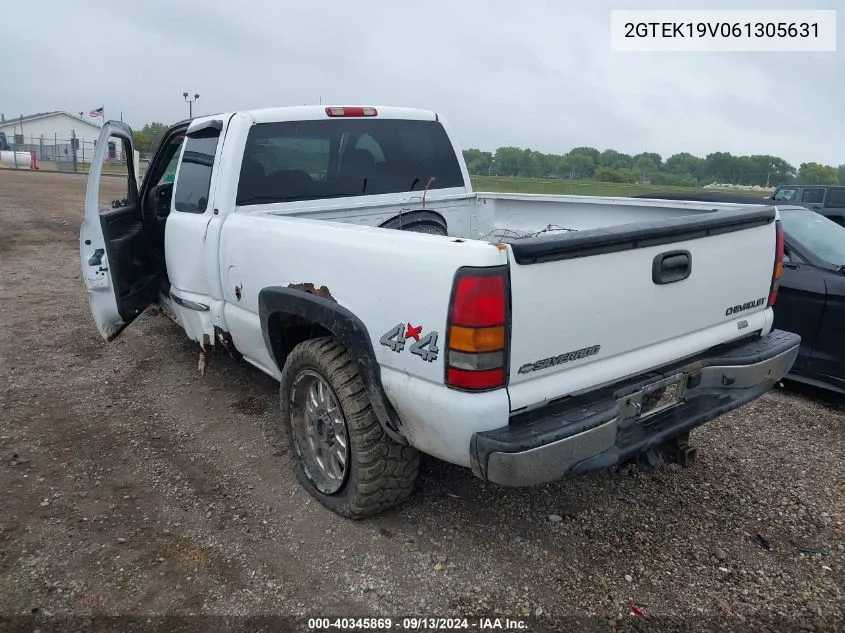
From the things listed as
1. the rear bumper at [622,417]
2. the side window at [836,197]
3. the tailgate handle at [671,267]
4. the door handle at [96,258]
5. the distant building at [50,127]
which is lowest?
the rear bumper at [622,417]

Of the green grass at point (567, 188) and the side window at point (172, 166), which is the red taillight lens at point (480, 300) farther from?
the green grass at point (567, 188)

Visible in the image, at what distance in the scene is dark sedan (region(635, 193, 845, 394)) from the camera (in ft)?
14.9

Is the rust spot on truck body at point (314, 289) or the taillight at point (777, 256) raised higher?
the taillight at point (777, 256)

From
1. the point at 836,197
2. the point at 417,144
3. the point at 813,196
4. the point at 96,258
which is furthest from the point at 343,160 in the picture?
the point at 813,196

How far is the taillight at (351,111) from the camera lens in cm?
441

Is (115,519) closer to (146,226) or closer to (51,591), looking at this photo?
(51,591)

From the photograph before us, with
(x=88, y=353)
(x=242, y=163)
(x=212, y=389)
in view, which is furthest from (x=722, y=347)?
(x=88, y=353)

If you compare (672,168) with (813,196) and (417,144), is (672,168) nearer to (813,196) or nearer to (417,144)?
(813,196)

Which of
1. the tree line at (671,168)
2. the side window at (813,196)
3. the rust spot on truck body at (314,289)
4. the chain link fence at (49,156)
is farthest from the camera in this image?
the chain link fence at (49,156)

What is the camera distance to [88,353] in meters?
5.71

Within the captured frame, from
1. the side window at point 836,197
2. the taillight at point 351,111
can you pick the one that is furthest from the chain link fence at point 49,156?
the taillight at point 351,111

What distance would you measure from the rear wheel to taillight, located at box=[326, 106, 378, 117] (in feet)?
6.24

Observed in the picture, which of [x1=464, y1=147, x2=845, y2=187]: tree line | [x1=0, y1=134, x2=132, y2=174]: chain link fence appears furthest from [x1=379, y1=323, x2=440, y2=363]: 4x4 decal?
[x1=0, y1=134, x2=132, y2=174]: chain link fence

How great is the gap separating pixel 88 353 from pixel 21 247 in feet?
22.4
